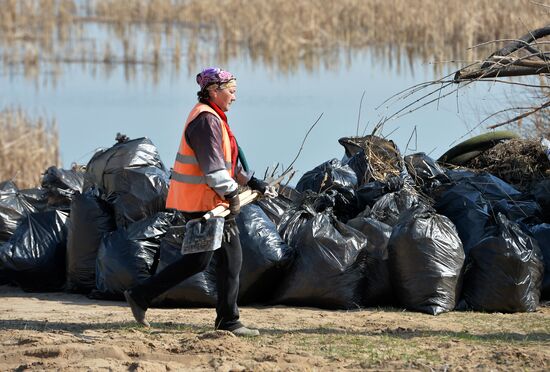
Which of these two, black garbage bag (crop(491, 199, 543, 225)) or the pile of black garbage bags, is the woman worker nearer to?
the pile of black garbage bags

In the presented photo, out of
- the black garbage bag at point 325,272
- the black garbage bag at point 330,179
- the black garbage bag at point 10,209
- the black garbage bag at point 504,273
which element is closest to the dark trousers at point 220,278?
the black garbage bag at point 325,272

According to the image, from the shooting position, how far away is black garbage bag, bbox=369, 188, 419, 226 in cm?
744

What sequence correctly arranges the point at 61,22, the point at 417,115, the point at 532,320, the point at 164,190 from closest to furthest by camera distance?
the point at 532,320 → the point at 164,190 → the point at 417,115 → the point at 61,22

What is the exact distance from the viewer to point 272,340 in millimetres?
5898

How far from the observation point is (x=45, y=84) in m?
17.8

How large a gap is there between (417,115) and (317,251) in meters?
8.30

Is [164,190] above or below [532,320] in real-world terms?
above

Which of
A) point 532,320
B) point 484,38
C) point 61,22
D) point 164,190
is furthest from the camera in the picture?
point 61,22

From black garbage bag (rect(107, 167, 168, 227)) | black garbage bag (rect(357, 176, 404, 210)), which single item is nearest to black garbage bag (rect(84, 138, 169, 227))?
black garbage bag (rect(107, 167, 168, 227))

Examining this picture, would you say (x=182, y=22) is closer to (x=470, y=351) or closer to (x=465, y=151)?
(x=465, y=151)

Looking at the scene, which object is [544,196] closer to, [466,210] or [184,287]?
[466,210]

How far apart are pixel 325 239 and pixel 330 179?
113 centimetres

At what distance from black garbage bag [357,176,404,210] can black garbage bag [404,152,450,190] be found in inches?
11.2

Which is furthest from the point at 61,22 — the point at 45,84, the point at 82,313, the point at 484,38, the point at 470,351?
the point at 470,351
